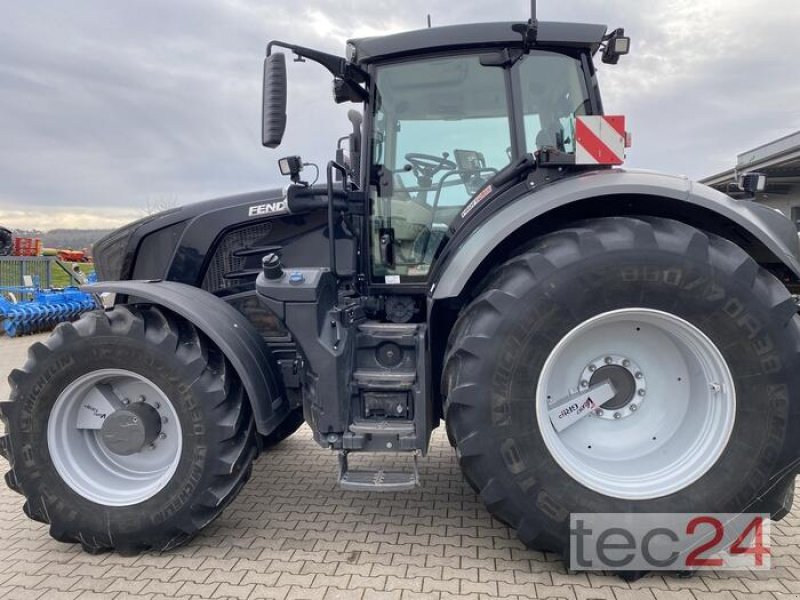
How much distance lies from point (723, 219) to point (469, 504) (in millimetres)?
2133

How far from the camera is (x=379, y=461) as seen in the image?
423 cm

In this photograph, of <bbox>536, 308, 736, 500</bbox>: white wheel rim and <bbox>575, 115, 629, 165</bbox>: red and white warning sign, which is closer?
<bbox>536, 308, 736, 500</bbox>: white wheel rim

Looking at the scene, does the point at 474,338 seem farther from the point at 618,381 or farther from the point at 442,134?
the point at 442,134

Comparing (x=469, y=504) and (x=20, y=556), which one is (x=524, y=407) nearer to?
(x=469, y=504)

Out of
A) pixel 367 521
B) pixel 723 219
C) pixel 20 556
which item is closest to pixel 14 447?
pixel 20 556

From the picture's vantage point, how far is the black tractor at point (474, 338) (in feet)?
8.52

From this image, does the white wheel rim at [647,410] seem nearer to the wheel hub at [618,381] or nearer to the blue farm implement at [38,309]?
the wheel hub at [618,381]

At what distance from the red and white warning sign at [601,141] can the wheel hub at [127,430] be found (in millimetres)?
2583

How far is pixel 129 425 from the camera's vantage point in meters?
2.97

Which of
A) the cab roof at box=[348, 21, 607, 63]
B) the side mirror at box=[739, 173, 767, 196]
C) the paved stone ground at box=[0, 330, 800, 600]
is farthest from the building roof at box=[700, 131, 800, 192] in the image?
the paved stone ground at box=[0, 330, 800, 600]

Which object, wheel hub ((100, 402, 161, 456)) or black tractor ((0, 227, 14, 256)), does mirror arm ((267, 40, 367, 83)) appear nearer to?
wheel hub ((100, 402, 161, 456))

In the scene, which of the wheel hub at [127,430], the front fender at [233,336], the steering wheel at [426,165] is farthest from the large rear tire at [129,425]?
the steering wheel at [426,165]

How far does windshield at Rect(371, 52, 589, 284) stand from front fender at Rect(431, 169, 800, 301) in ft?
1.19

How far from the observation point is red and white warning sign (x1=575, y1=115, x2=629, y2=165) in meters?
2.82
